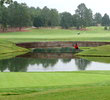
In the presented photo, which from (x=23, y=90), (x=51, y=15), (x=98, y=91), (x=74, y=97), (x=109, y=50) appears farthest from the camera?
(x=51, y=15)

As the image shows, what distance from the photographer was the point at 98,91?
1222 centimetres

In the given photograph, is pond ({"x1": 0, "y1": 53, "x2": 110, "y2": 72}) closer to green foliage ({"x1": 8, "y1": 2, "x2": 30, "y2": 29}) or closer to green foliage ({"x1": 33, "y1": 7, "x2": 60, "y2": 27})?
green foliage ({"x1": 8, "y1": 2, "x2": 30, "y2": 29})

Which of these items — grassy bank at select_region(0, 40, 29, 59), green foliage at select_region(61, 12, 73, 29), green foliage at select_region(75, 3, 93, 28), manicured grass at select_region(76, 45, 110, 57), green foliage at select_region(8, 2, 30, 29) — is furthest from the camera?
green foliage at select_region(75, 3, 93, 28)

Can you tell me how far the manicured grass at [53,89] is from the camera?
1166 cm

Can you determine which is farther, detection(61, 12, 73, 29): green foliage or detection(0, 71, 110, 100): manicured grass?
detection(61, 12, 73, 29): green foliage

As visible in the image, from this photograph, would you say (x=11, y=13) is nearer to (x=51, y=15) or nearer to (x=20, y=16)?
(x=20, y=16)

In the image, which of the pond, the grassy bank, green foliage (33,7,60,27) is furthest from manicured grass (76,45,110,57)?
green foliage (33,7,60,27)

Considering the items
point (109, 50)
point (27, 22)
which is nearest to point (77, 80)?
point (109, 50)

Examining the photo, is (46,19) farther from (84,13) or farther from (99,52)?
(99,52)

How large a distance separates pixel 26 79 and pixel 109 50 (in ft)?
126

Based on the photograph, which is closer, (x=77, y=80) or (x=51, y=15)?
(x=77, y=80)

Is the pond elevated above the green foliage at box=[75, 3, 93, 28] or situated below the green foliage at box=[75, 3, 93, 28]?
below

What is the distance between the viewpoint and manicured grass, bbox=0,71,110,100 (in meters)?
11.7

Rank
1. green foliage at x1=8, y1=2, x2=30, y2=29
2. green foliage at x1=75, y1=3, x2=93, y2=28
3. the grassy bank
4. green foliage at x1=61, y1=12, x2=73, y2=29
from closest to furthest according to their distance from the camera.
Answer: the grassy bank
green foliage at x1=8, y1=2, x2=30, y2=29
green foliage at x1=61, y1=12, x2=73, y2=29
green foliage at x1=75, y1=3, x2=93, y2=28
